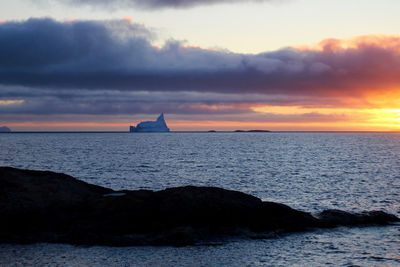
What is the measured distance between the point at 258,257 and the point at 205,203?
5.65 m

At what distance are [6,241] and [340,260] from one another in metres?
17.8

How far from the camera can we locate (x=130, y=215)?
23031 mm

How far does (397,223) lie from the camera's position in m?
26.6

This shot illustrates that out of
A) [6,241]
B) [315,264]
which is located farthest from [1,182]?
[315,264]

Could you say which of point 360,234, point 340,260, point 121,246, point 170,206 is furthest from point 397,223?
point 121,246

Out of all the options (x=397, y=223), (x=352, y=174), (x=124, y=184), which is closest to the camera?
(x=397, y=223)

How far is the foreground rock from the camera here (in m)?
21.6

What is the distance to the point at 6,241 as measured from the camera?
20.8 metres

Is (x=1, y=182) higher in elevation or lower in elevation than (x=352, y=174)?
higher

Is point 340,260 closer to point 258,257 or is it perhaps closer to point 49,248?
point 258,257

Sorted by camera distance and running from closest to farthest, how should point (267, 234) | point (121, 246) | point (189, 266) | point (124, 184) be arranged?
point (189, 266) → point (121, 246) → point (267, 234) → point (124, 184)

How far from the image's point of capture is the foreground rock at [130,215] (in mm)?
21562

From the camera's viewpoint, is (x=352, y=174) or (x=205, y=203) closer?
(x=205, y=203)

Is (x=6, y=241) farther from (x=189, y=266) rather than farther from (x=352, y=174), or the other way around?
(x=352, y=174)
